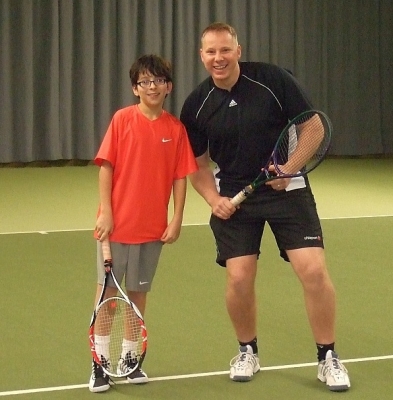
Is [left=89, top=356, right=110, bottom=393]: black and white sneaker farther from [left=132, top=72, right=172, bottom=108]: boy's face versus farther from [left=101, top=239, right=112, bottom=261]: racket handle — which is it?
[left=132, top=72, right=172, bottom=108]: boy's face

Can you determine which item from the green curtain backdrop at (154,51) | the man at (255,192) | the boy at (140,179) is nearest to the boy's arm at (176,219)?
the boy at (140,179)

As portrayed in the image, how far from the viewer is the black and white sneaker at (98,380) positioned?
133 inches

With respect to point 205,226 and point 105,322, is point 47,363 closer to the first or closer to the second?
point 105,322

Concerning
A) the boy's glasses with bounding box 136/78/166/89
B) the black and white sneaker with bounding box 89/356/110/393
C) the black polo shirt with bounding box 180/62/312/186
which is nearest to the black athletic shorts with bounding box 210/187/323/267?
the black polo shirt with bounding box 180/62/312/186

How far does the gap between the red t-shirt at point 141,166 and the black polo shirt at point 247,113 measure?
12 cm

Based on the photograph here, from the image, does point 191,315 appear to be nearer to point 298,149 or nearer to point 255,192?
point 255,192

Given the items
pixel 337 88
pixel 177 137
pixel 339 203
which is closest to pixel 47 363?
pixel 177 137

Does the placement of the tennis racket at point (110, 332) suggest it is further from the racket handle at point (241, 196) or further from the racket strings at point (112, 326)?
the racket handle at point (241, 196)

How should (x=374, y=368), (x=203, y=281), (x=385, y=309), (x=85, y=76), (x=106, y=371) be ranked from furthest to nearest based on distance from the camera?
(x=85, y=76)
(x=203, y=281)
(x=385, y=309)
(x=374, y=368)
(x=106, y=371)

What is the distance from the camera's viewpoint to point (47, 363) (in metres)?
3.75

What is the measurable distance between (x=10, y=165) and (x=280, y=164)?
855 centimetres

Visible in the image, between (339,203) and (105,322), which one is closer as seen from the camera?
(105,322)

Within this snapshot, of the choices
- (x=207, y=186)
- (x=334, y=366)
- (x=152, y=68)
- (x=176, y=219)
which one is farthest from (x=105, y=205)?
(x=334, y=366)

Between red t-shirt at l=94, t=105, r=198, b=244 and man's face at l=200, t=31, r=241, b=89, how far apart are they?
0.83 ft
